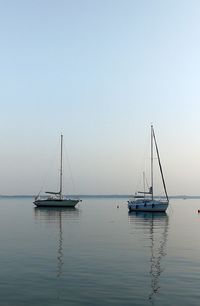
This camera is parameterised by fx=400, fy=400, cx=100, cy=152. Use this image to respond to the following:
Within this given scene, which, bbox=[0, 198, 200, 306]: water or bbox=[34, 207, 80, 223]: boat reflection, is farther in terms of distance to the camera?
bbox=[34, 207, 80, 223]: boat reflection

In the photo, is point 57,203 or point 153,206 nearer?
point 153,206

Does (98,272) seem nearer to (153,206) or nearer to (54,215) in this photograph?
(54,215)

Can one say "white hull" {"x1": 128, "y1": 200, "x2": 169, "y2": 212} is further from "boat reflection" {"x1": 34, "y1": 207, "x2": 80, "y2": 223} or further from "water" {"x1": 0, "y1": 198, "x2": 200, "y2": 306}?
"water" {"x1": 0, "y1": 198, "x2": 200, "y2": 306}

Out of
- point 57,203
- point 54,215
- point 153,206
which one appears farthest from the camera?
point 57,203

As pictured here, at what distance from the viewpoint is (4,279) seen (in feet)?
75.5

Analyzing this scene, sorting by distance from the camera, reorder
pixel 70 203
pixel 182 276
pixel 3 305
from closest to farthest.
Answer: pixel 3 305, pixel 182 276, pixel 70 203

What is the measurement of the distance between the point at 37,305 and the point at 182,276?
34.2 ft

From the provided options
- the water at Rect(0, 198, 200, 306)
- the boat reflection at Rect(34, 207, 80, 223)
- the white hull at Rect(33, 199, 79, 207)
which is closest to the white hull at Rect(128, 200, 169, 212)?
the boat reflection at Rect(34, 207, 80, 223)

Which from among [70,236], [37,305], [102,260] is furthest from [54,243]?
[37,305]

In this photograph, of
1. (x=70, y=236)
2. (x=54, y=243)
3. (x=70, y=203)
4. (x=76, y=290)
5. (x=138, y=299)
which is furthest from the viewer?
(x=70, y=203)

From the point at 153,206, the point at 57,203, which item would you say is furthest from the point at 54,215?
the point at 57,203

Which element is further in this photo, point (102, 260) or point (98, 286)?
point (102, 260)

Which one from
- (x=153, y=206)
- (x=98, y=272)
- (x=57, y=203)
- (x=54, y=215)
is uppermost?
(x=153, y=206)

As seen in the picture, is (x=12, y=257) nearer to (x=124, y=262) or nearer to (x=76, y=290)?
(x=124, y=262)
